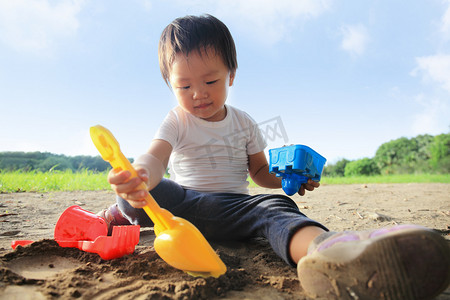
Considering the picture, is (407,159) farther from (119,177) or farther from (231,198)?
(119,177)

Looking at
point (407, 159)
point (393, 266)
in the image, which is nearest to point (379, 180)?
point (393, 266)

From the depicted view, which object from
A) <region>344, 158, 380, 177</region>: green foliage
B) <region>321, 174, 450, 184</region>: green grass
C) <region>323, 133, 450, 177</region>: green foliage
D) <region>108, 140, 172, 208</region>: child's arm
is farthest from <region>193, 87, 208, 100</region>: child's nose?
<region>344, 158, 380, 177</region>: green foliage

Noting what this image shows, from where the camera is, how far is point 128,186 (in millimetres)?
1111

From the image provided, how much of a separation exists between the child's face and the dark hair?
37 mm

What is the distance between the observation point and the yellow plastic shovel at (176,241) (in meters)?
1.10

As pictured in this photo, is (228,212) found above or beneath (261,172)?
beneath

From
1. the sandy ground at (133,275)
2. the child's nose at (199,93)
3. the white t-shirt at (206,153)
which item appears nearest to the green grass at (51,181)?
the sandy ground at (133,275)

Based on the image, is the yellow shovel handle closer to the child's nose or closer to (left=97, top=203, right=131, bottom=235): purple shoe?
the child's nose

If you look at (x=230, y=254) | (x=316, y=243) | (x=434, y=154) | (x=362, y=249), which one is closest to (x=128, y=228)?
(x=230, y=254)

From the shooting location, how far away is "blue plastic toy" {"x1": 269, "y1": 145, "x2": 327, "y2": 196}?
147 cm

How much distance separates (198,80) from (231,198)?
2.03ft

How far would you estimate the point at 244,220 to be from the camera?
1523 millimetres

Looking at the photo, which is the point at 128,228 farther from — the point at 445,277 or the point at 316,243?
the point at 445,277

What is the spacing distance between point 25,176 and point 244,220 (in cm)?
487
